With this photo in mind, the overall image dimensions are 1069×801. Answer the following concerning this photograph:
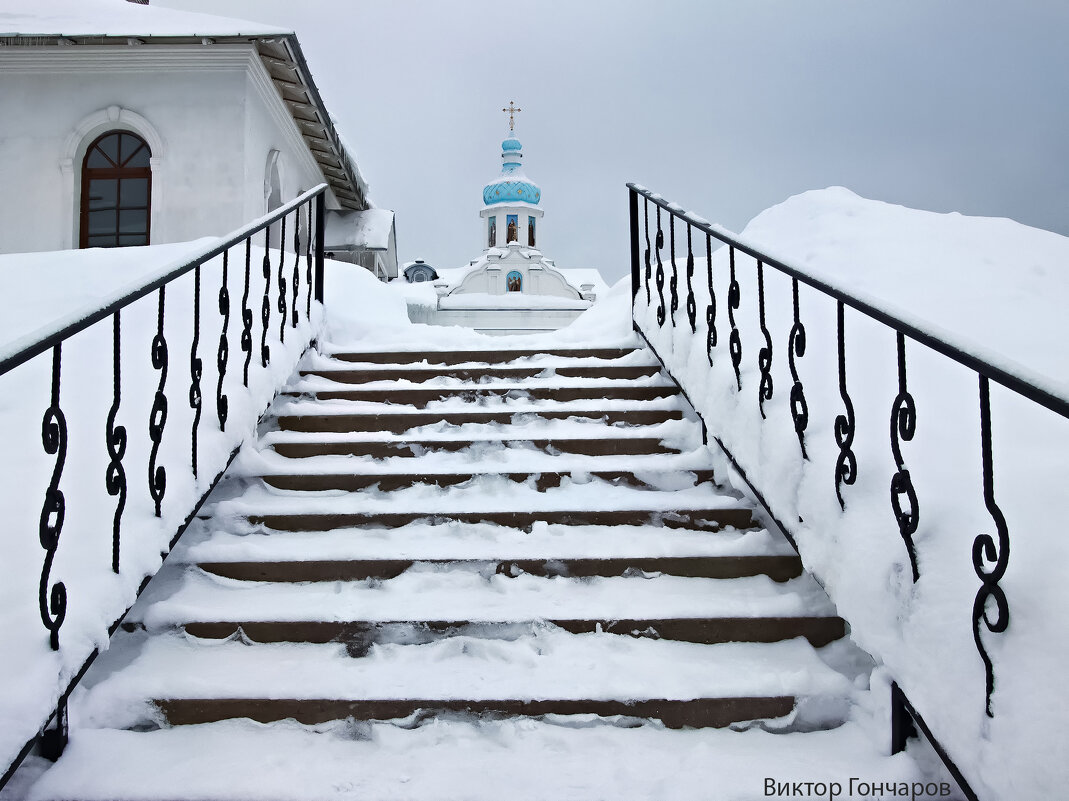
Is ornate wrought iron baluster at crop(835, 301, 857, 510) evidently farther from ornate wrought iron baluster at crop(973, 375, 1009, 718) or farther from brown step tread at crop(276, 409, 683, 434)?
brown step tread at crop(276, 409, 683, 434)

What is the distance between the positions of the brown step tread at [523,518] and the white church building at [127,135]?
7375 mm

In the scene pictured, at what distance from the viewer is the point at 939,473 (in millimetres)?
1961

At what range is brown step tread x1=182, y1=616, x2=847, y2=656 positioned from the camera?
2.16 m

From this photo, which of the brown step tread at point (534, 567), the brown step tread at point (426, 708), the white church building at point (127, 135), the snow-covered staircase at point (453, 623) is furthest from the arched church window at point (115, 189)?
the brown step tread at point (426, 708)

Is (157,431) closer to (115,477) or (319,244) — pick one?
(115,477)

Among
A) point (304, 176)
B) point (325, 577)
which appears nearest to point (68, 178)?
point (304, 176)

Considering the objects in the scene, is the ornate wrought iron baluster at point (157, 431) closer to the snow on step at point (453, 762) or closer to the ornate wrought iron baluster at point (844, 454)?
the snow on step at point (453, 762)

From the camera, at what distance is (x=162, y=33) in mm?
8297

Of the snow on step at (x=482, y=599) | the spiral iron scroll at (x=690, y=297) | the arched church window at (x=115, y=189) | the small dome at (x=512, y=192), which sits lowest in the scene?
the snow on step at (x=482, y=599)

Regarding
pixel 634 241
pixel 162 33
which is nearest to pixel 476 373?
pixel 634 241

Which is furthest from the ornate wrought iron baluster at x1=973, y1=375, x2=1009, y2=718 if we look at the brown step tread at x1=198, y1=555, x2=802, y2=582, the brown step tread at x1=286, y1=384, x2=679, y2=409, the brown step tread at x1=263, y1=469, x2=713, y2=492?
the brown step tread at x1=286, y1=384, x2=679, y2=409

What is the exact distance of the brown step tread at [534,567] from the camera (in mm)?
2406

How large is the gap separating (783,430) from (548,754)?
1382 mm

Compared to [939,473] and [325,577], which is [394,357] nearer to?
[325,577]
